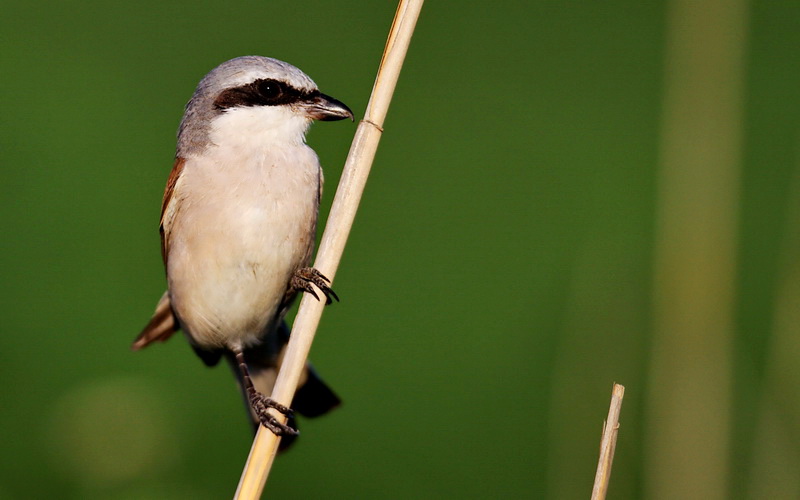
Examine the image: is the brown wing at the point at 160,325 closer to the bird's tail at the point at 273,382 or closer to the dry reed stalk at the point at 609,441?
the bird's tail at the point at 273,382


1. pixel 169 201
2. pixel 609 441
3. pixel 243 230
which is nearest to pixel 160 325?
pixel 169 201

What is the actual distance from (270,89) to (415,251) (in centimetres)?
→ 232

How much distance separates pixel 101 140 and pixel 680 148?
348 cm

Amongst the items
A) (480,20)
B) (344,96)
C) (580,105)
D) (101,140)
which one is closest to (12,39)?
(101,140)

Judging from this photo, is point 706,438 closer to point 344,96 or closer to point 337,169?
point 337,169

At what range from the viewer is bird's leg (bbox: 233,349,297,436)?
2.74 m

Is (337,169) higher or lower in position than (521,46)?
lower

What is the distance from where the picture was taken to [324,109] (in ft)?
10.9

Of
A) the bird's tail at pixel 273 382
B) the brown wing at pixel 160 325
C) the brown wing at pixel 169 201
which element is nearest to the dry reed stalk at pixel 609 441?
the bird's tail at pixel 273 382

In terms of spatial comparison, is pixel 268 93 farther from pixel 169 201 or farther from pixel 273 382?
pixel 273 382

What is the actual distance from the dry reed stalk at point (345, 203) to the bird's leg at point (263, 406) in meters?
0.03

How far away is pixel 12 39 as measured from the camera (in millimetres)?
6590

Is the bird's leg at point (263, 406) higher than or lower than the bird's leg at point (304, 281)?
lower

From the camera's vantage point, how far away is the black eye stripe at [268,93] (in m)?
3.31
